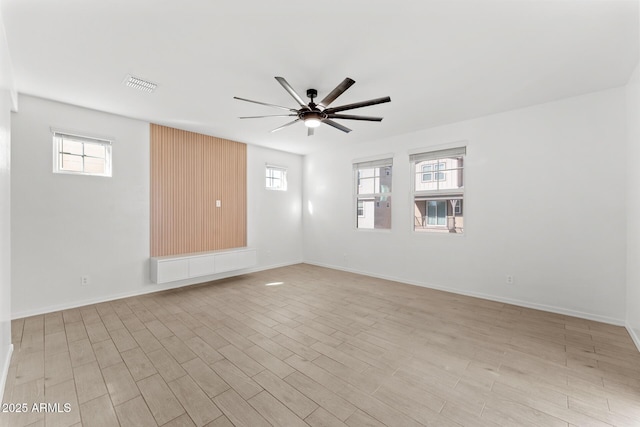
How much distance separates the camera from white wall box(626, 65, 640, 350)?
105 inches

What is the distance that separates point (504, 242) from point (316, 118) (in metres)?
3.35

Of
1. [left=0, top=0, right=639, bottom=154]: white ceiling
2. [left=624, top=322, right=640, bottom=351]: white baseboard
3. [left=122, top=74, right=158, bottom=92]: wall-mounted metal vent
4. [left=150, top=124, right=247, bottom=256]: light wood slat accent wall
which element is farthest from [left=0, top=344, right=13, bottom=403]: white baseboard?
[left=624, top=322, right=640, bottom=351]: white baseboard

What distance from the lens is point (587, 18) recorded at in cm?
202

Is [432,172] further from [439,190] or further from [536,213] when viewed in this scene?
[536,213]

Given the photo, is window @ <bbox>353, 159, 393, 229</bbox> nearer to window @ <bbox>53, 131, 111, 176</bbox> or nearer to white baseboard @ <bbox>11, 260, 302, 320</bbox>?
white baseboard @ <bbox>11, 260, 302, 320</bbox>

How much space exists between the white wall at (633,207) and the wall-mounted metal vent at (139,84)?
5246mm

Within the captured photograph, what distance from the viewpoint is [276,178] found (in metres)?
6.47

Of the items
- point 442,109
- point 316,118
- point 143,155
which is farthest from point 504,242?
point 143,155

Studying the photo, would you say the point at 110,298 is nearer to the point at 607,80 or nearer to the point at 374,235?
the point at 374,235

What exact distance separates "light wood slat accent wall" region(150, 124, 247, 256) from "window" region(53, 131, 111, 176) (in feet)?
2.08

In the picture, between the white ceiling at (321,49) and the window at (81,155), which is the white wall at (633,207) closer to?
the white ceiling at (321,49)

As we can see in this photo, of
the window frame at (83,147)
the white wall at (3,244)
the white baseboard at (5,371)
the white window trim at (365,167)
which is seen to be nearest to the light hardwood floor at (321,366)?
the white baseboard at (5,371)

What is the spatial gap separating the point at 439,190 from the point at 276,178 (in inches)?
147

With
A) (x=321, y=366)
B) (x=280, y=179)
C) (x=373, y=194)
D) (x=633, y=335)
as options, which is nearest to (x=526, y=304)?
(x=633, y=335)
